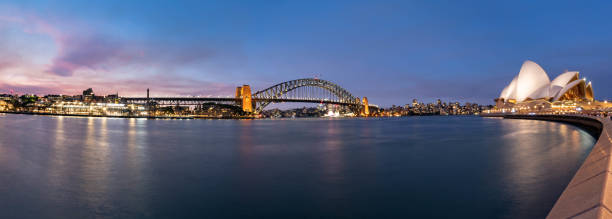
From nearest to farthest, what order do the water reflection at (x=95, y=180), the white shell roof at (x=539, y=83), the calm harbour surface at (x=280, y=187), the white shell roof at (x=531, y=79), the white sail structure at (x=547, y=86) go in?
1. the calm harbour surface at (x=280, y=187)
2. the water reflection at (x=95, y=180)
3. the white sail structure at (x=547, y=86)
4. the white shell roof at (x=539, y=83)
5. the white shell roof at (x=531, y=79)

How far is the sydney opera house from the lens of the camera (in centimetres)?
5855

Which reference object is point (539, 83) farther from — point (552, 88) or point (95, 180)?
point (95, 180)

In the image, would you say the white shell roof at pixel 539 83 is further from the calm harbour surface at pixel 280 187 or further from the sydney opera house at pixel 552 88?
the calm harbour surface at pixel 280 187

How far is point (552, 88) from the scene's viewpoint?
61312 mm

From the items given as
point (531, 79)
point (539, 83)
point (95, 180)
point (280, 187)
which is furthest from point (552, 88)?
point (95, 180)

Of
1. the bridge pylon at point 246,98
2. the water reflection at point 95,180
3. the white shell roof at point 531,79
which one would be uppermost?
the white shell roof at point 531,79

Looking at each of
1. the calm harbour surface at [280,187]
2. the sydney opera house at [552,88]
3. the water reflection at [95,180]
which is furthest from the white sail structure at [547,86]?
the water reflection at [95,180]

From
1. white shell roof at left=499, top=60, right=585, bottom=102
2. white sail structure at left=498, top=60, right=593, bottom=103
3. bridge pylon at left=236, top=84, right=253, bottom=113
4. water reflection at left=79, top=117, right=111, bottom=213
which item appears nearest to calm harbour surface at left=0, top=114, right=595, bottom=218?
water reflection at left=79, top=117, right=111, bottom=213

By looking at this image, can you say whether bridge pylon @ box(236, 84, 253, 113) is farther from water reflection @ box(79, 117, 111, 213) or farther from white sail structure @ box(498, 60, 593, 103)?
water reflection @ box(79, 117, 111, 213)

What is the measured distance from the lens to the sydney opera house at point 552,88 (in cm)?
5855

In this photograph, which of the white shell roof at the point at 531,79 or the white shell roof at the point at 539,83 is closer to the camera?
the white shell roof at the point at 539,83

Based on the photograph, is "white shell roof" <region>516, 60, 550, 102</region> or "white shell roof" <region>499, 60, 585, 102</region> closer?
"white shell roof" <region>499, 60, 585, 102</region>

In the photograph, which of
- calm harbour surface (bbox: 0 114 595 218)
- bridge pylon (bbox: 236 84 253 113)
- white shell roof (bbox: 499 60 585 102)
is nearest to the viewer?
calm harbour surface (bbox: 0 114 595 218)

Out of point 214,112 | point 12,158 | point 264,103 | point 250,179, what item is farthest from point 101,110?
point 250,179
